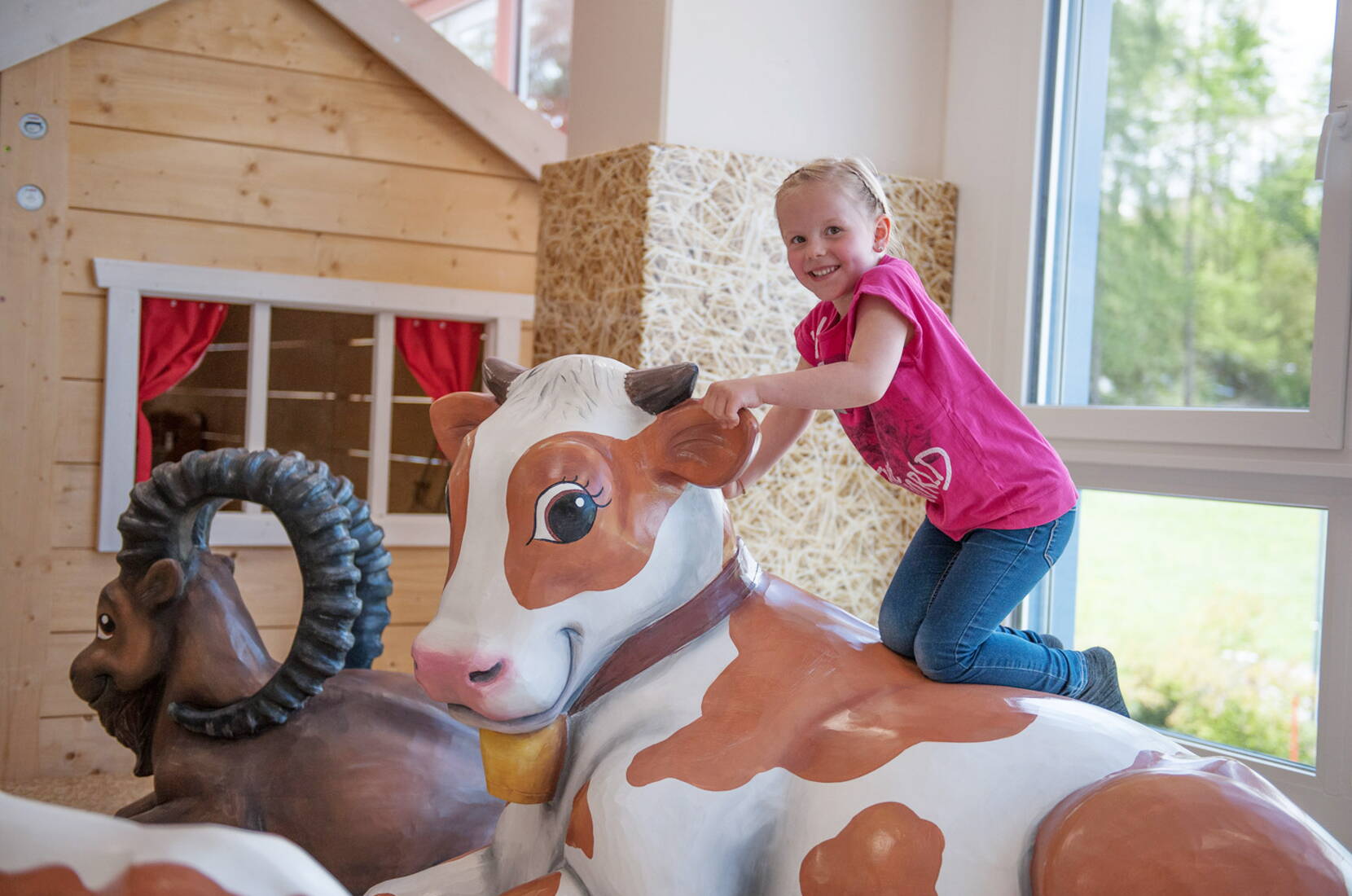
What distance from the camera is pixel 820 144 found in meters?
2.88

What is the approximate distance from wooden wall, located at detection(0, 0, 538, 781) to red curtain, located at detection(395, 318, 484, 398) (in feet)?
0.53

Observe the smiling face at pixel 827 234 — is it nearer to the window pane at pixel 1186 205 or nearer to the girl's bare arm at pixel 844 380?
the girl's bare arm at pixel 844 380

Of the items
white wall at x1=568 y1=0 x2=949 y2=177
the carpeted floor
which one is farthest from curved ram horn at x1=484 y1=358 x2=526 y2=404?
the carpeted floor

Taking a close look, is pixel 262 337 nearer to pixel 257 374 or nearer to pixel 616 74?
pixel 257 374

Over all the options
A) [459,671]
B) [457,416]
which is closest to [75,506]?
[457,416]

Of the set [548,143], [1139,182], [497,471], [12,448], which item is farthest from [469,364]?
[497,471]

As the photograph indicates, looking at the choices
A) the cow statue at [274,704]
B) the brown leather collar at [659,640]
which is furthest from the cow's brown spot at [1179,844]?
the cow statue at [274,704]

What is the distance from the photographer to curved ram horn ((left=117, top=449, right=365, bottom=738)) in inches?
63.1

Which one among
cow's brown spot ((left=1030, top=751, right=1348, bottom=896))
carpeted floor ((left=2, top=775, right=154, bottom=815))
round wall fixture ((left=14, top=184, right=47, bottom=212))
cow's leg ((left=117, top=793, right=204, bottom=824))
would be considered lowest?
carpeted floor ((left=2, top=775, right=154, bottom=815))

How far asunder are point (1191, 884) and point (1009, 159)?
228 centimetres

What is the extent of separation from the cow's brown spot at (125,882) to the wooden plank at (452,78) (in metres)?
3.21

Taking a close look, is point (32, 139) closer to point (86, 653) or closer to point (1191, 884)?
point (86, 653)

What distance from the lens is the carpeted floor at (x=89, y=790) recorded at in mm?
2936

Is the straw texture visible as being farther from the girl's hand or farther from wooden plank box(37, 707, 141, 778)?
wooden plank box(37, 707, 141, 778)
